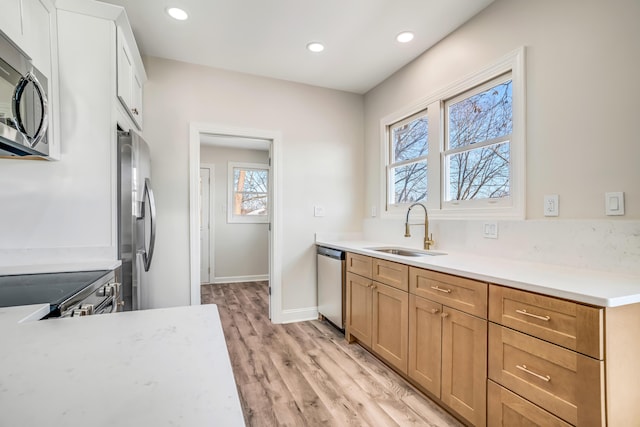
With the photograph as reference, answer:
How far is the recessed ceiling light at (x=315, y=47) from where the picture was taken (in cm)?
263

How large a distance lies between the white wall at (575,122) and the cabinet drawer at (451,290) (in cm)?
55

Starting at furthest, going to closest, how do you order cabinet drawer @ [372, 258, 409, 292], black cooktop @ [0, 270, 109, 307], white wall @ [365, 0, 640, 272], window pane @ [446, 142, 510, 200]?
window pane @ [446, 142, 510, 200] → cabinet drawer @ [372, 258, 409, 292] → white wall @ [365, 0, 640, 272] → black cooktop @ [0, 270, 109, 307]

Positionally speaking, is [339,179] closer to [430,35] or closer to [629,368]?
[430,35]

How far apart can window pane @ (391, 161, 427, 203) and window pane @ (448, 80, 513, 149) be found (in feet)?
1.27

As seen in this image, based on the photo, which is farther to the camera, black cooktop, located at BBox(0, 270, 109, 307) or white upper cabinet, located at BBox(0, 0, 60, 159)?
white upper cabinet, located at BBox(0, 0, 60, 159)

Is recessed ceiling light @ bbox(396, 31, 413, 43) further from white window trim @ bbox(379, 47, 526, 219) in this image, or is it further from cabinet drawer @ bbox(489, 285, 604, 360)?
cabinet drawer @ bbox(489, 285, 604, 360)

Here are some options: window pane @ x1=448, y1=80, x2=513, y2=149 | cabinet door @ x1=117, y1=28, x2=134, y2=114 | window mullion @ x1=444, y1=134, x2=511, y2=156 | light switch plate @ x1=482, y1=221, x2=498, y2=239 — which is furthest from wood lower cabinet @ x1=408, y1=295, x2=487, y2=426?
cabinet door @ x1=117, y1=28, x2=134, y2=114

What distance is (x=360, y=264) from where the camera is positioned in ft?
8.56

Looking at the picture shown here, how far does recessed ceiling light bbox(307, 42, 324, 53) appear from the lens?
8.64 ft

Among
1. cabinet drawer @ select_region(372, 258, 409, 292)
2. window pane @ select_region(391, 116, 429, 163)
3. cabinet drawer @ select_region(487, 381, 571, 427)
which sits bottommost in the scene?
cabinet drawer @ select_region(487, 381, 571, 427)

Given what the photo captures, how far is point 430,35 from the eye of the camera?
8.17 feet

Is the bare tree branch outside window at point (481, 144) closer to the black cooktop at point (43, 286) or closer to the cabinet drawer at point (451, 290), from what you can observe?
the cabinet drawer at point (451, 290)

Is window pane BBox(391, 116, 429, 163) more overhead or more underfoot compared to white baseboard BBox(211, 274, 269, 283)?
more overhead

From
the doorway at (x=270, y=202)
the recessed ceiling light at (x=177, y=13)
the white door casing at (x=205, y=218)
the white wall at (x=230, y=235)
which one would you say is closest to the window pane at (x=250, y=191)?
the white wall at (x=230, y=235)
